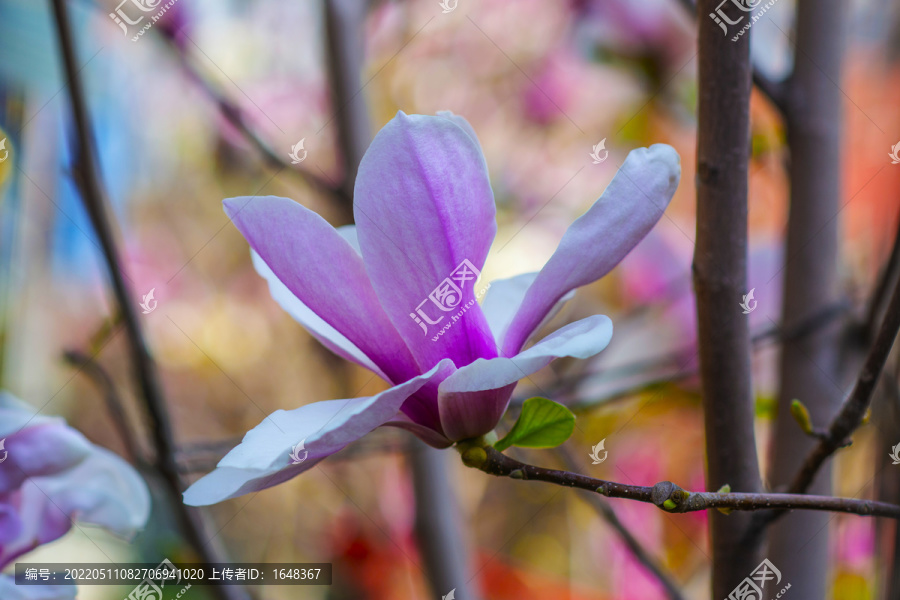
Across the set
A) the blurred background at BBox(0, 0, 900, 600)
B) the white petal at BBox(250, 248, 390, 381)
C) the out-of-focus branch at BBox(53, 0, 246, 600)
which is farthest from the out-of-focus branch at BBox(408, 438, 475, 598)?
the white petal at BBox(250, 248, 390, 381)

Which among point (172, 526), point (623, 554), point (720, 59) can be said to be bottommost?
point (172, 526)

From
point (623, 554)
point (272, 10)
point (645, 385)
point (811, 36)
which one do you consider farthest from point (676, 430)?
point (272, 10)

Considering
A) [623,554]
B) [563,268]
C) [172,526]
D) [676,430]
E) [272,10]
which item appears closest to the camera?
[563,268]

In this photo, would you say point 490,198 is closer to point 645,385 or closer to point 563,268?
point 563,268

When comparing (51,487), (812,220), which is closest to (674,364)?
(812,220)

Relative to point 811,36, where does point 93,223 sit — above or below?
below

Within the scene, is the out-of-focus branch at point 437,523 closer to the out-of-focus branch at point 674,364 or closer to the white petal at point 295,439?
the out-of-focus branch at point 674,364
